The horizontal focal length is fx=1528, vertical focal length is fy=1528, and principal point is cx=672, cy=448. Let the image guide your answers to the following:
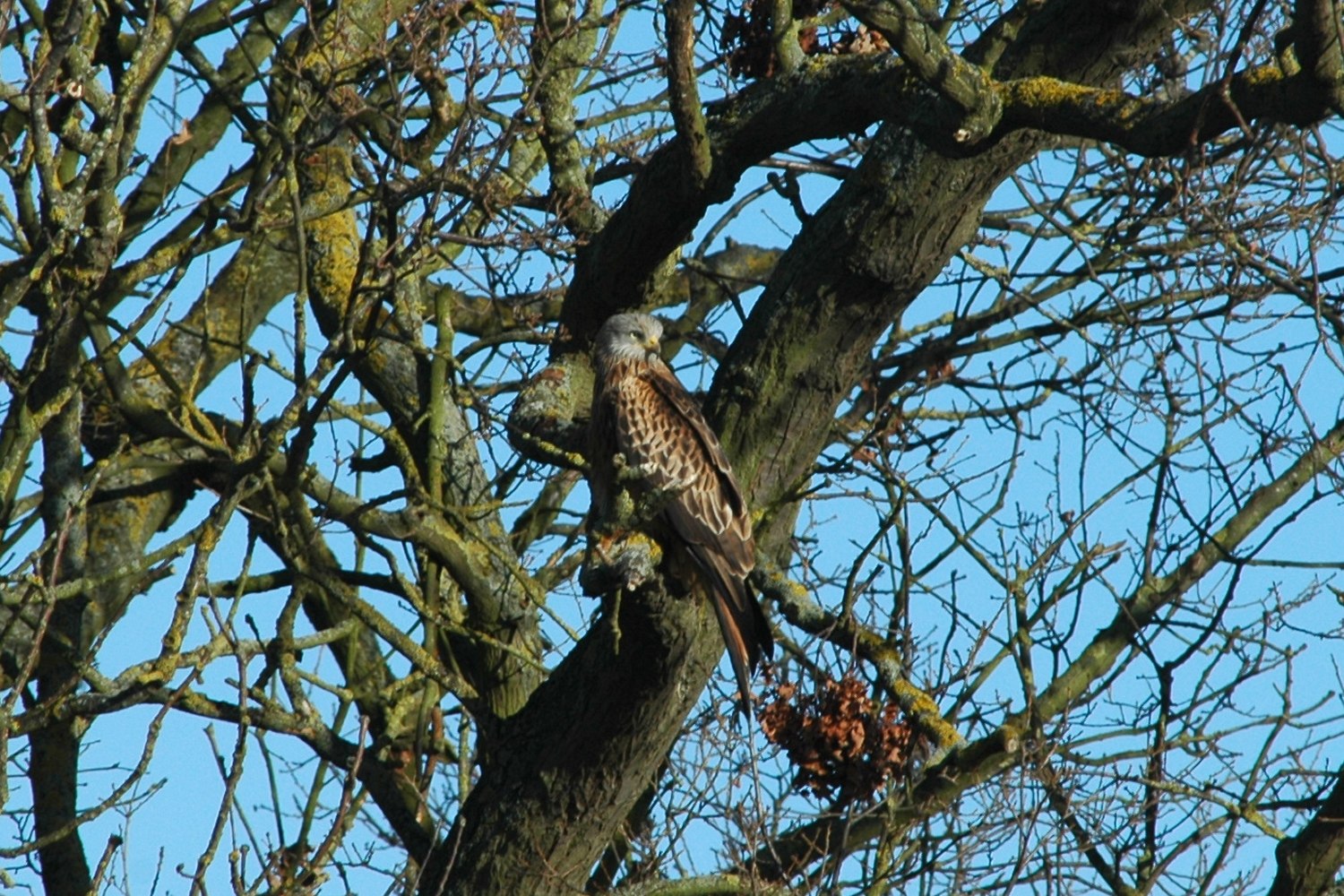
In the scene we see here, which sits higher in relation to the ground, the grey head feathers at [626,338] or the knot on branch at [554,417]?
the grey head feathers at [626,338]

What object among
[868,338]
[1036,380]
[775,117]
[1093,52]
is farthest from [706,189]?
[1036,380]

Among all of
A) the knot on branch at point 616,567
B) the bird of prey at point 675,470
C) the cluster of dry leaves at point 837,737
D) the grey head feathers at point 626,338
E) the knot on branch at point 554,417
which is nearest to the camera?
the knot on branch at point 616,567

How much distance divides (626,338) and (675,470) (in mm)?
876

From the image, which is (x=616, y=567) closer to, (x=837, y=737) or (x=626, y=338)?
(x=837, y=737)

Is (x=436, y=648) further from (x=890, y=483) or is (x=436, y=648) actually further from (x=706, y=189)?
(x=706, y=189)

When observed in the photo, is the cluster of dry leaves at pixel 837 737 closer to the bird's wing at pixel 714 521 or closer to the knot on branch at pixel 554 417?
the bird's wing at pixel 714 521

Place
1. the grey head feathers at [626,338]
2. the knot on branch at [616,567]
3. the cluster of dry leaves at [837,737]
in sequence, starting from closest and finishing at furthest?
the knot on branch at [616,567] → the cluster of dry leaves at [837,737] → the grey head feathers at [626,338]

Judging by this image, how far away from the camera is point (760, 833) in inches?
179

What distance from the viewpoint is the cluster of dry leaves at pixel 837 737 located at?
13.2 ft

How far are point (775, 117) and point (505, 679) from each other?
242cm

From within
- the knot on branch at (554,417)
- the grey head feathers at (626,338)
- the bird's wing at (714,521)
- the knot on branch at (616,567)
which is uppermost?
the grey head feathers at (626,338)

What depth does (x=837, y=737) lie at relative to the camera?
4012 millimetres

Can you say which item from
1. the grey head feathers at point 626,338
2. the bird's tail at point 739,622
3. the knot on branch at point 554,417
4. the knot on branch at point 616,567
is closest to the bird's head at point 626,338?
the grey head feathers at point 626,338

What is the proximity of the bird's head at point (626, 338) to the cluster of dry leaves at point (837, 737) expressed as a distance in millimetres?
1599
